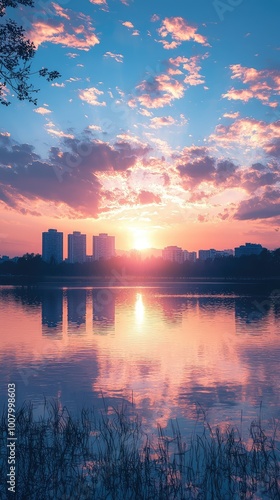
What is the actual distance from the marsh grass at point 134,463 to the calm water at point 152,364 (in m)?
1.45

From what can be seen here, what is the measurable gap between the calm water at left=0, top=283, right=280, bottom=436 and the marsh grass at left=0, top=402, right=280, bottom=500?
1.45 m

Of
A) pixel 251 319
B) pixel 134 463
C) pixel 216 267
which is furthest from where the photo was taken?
pixel 216 267

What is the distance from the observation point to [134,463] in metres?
9.08

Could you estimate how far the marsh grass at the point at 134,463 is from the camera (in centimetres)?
838

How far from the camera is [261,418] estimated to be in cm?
1260

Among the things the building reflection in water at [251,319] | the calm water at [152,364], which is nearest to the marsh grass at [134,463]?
the calm water at [152,364]

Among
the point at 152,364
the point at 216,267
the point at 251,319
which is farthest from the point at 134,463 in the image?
the point at 216,267

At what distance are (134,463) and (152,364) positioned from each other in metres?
11.1

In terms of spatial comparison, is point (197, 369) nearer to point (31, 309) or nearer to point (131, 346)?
point (131, 346)

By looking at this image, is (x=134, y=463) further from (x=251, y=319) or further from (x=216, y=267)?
(x=216, y=267)

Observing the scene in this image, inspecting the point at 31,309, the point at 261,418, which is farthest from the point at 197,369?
the point at 31,309

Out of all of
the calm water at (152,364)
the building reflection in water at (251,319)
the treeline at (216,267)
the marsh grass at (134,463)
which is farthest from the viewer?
the treeline at (216,267)

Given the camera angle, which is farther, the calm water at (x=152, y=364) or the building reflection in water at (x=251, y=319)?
the building reflection in water at (x=251, y=319)

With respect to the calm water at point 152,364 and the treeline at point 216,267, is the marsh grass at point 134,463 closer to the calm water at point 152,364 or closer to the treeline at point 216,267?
the calm water at point 152,364
